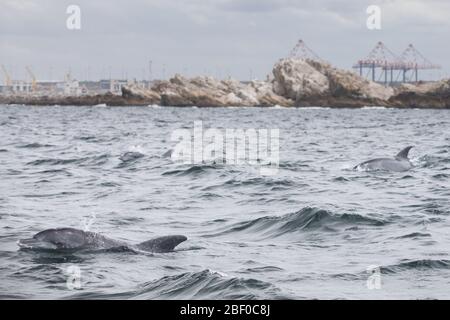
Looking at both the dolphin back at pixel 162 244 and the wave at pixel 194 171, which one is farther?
the wave at pixel 194 171

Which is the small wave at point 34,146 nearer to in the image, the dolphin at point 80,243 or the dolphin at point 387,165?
the dolphin at point 387,165

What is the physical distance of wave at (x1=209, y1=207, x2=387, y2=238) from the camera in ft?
51.3

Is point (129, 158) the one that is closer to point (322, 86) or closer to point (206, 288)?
point (206, 288)

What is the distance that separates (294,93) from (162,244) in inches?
6874

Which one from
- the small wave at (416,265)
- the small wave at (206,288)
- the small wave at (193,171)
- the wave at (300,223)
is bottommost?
the small wave at (193,171)

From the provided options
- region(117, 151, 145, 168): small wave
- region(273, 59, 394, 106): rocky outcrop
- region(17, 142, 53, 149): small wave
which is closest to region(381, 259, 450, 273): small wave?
region(117, 151, 145, 168): small wave

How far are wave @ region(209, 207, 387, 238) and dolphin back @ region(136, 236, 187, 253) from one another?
187 centimetres

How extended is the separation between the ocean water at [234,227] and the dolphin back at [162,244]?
0.70 feet

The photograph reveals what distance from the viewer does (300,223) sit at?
1633 centimetres

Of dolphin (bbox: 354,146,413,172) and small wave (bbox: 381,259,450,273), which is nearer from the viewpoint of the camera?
small wave (bbox: 381,259,450,273)

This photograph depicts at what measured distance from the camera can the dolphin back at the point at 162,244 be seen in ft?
43.6
